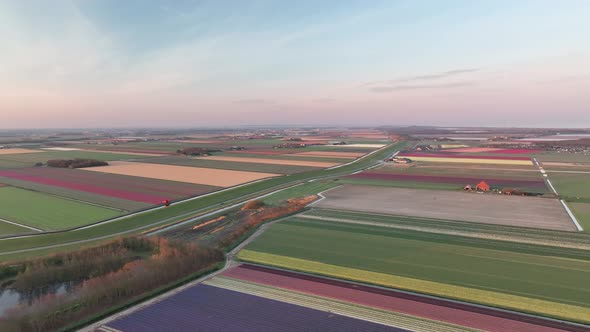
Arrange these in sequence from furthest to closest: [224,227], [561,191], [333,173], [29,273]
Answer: [333,173] < [561,191] < [224,227] < [29,273]

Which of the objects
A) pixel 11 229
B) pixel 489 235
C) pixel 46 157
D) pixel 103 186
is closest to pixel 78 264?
pixel 11 229

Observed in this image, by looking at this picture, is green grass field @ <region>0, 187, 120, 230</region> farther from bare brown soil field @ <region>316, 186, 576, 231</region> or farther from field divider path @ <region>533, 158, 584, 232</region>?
field divider path @ <region>533, 158, 584, 232</region>

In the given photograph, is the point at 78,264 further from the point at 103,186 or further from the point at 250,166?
the point at 250,166

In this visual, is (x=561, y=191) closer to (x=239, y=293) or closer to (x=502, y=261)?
(x=502, y=261)

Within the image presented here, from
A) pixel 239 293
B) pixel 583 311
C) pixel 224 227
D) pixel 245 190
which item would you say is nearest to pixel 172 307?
pixel 239 293

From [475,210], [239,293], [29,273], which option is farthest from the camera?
[475,210]
